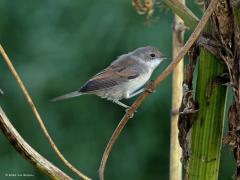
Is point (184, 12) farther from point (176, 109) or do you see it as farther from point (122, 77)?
point (122, 77)

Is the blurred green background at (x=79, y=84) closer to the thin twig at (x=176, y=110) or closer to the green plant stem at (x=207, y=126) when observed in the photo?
the thin twig at (x=176, y=110)

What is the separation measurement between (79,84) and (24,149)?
10.9ft

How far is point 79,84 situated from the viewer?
4426mm

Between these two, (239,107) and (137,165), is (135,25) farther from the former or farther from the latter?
(239,107)

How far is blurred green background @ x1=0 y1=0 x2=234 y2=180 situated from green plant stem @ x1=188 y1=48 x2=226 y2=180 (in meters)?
3.10

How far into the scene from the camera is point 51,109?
4574 millimetres

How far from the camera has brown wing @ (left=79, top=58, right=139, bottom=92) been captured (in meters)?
2.88

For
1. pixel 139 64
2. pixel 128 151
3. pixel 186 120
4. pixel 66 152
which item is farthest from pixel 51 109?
pixel 186 120

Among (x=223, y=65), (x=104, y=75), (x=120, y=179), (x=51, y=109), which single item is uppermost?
(x=223, y=65)

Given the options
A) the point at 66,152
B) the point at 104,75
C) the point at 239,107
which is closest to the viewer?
the point at 239,107

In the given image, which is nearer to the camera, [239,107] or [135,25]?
[239,107]

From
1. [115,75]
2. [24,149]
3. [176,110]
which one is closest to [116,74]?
[115,75]

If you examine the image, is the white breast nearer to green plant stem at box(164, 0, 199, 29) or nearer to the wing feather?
the wing feather

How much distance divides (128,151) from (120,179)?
219mm
